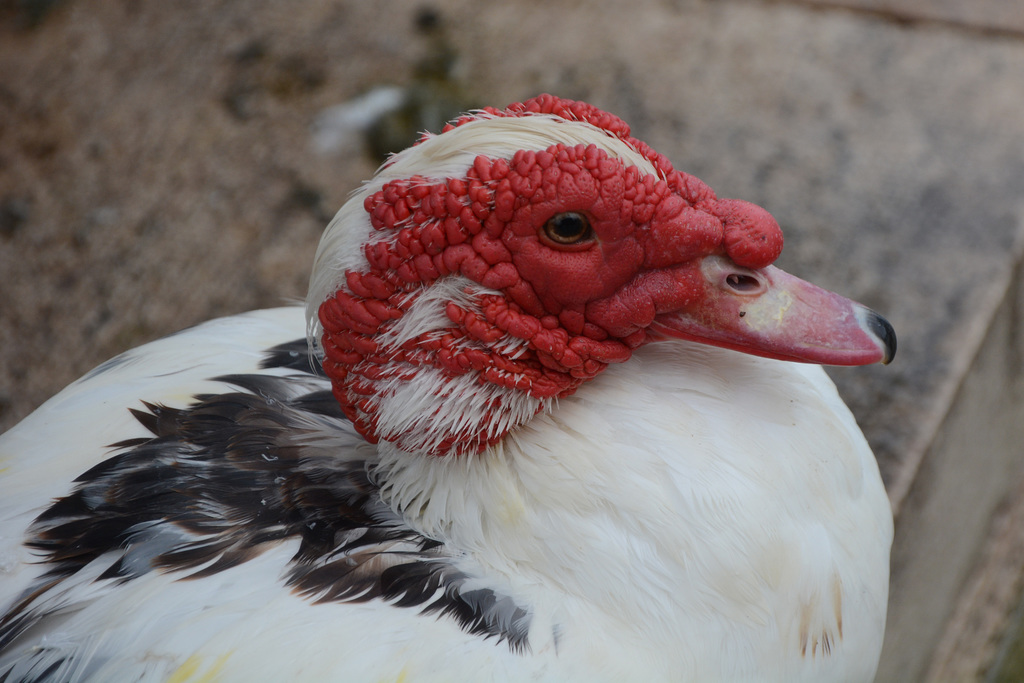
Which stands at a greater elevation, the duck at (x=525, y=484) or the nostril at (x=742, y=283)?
the nostril at (x=742, y=283)

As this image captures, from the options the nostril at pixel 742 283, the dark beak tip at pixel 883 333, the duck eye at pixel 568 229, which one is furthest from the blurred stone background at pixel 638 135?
the duck eye at pixel 568 229

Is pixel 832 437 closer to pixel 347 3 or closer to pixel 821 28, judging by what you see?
pixel 821 28

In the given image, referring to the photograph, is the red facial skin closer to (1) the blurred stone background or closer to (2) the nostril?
(2) the nostril

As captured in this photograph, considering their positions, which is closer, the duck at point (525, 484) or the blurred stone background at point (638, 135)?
the duck at point (525, 484)

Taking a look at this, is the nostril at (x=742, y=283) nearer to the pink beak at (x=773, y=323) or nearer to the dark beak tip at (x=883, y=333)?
the pink beak at (x=773, y=323)

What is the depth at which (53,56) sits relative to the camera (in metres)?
4.17

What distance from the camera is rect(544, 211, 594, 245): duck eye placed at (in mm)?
1516

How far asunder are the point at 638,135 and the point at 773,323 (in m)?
2.32

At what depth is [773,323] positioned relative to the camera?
157cm

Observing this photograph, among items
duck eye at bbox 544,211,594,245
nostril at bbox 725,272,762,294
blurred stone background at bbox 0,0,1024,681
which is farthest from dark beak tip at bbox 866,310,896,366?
blurred stone background at bbox 0,0,1024,681

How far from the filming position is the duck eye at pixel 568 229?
152cm

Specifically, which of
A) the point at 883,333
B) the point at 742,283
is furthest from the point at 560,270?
the point at 883,333

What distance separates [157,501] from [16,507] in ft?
0.97

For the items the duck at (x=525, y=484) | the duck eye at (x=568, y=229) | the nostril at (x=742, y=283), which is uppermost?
the duck eye at (x=568, y=229)
